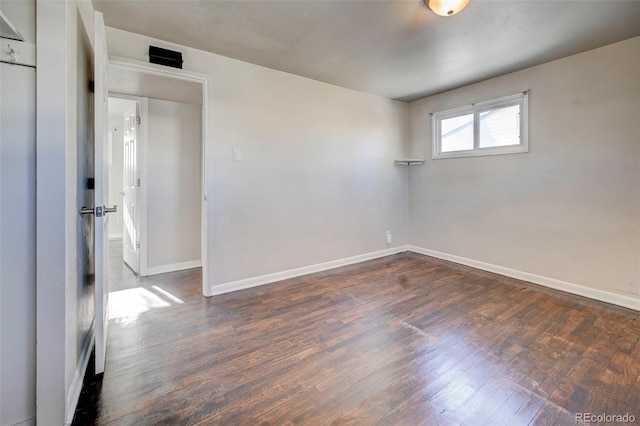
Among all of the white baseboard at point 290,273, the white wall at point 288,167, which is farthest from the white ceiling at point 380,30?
the white baseboard at point 290,273

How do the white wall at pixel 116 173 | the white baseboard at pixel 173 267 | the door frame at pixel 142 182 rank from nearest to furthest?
1. the door frame at pixel 142 182
2. the white baseboard at pixel 173 267
3. the white wall at pixel 116 173

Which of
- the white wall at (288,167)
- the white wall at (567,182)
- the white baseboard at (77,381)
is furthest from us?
the white wall at (288,167)

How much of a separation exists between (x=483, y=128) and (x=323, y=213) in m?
2.34

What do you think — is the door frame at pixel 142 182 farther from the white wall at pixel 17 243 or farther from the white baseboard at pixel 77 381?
the white wall at pixel 17 243

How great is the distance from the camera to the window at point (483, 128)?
10.9ft

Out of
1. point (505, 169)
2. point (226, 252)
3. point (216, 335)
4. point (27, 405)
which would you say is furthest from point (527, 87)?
point (27, 405)

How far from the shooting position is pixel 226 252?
2.97 meters

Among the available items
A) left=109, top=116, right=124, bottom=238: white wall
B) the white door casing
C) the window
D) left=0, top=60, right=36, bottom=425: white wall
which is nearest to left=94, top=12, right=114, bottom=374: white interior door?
the white door casing

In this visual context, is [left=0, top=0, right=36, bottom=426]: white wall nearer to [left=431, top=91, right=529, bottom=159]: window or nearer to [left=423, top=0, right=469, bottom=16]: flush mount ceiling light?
[left=423, top=0, right=469, bottom=16]: flush mount ceiling light

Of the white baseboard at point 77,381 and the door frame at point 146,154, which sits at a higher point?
the door frame at point 146,154

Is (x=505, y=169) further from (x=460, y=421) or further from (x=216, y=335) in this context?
(x=216, y=335)

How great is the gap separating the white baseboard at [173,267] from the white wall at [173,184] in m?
0.01

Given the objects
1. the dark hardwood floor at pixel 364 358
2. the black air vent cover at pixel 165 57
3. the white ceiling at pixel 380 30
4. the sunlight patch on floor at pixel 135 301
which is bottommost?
the dark hardwood floor at pixel 364 358

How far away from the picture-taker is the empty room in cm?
124
